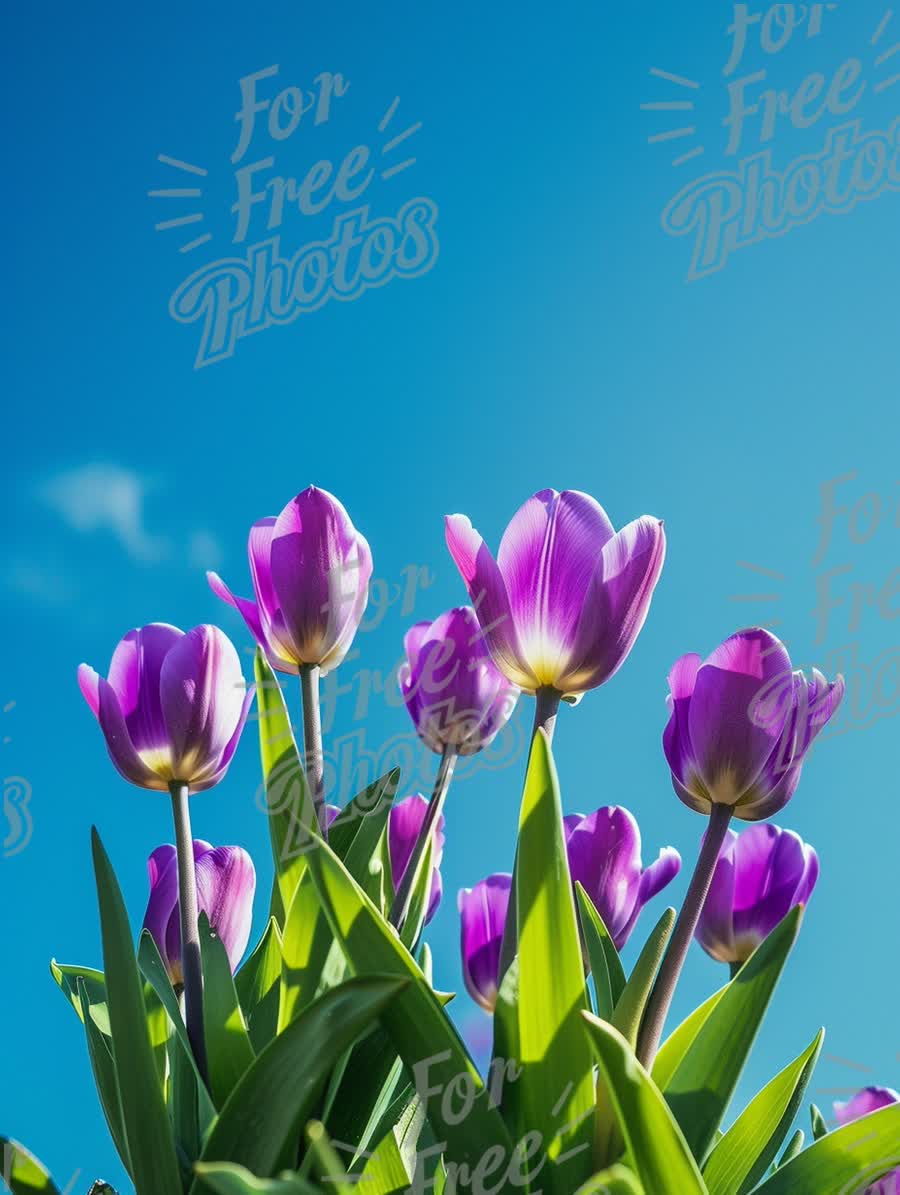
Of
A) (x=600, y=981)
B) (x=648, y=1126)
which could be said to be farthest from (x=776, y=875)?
(x=648, y=1126)

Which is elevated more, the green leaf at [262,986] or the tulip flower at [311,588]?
the tulip flower at [311,588]

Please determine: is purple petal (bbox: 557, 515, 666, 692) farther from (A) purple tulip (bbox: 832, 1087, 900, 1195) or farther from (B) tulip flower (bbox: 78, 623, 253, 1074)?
(A) purple tulip (bbox: 832, 1087, 900, 1195)

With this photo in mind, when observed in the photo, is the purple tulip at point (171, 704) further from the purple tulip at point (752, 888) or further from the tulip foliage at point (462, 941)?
the purple tulip at point (752, 888)

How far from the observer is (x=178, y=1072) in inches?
23.0

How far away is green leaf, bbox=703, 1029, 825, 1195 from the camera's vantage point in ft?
1.80

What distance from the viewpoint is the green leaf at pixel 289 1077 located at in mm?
448

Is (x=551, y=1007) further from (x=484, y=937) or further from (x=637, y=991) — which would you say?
(x=484, y=937)

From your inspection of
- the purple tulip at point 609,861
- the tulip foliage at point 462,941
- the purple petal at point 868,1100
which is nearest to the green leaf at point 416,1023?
the tulip foliage at point 462,941

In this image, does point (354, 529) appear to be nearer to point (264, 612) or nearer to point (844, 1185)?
point (264, 612)

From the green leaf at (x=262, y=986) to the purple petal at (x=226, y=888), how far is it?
0.02 meters

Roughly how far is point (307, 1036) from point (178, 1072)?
163 millimetres

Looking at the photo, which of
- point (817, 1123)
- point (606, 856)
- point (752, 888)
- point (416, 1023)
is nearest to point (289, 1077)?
point (416, 1023)

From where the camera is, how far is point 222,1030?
56 centimetres

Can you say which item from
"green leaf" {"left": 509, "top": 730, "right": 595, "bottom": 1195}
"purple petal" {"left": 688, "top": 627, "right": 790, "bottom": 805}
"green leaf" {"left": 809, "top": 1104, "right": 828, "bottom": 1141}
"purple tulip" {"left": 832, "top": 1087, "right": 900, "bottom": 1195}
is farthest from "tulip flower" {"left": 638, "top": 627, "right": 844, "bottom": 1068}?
"green leaf" {"left": 809, "top": 1104, "right": 828, "bottom": 1141}
